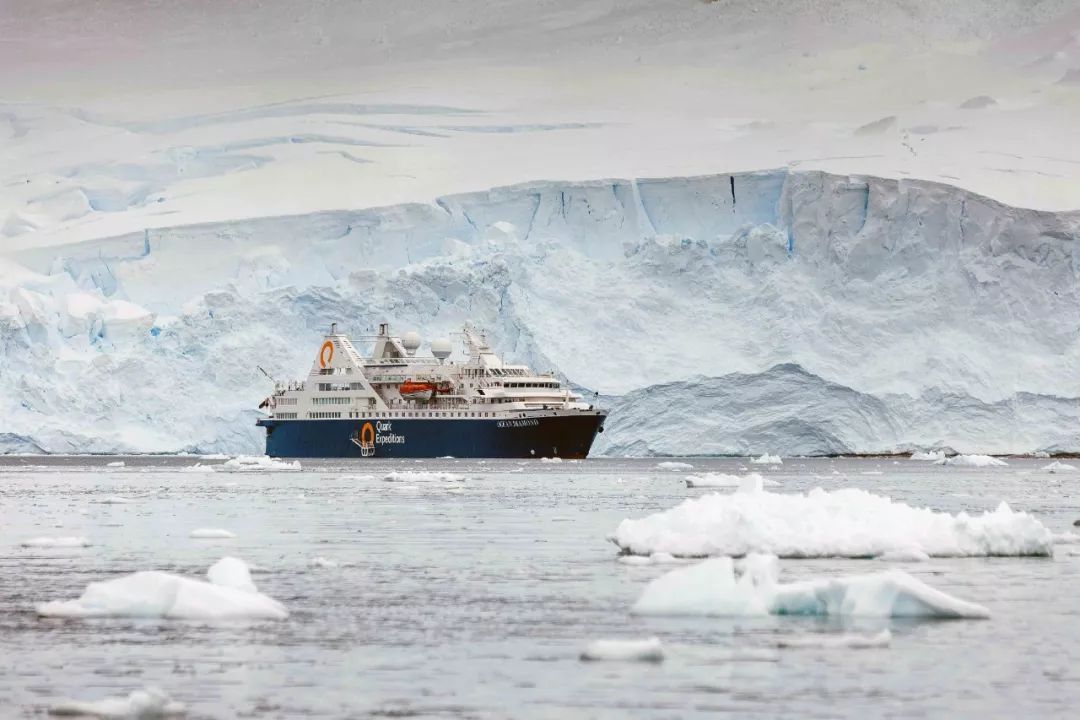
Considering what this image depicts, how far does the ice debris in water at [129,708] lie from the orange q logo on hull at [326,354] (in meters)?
50.0

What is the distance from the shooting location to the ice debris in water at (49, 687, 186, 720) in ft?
27.4

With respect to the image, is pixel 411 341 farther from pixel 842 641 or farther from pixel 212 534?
pixel 842 641

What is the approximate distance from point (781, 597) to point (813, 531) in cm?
430

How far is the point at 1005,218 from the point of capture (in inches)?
2020

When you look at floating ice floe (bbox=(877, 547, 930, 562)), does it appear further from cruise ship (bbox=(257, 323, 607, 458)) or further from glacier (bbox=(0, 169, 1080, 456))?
cruise ship (bbox=(257, 323, 607, 458))

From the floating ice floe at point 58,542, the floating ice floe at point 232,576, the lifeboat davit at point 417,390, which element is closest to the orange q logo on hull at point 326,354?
the lifeboat davit at point 417,390

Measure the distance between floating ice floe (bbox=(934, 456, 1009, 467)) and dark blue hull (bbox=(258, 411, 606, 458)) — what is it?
1057cm

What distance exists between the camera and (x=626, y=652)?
10086 millimetres

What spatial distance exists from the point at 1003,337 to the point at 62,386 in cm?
2827

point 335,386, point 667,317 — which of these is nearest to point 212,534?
point 667,317

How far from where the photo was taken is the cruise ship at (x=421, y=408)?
56219 mm

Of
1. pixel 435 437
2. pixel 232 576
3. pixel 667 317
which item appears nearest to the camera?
pixel 232 576

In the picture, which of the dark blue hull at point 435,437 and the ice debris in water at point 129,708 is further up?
the dark blue hull at point 435,437

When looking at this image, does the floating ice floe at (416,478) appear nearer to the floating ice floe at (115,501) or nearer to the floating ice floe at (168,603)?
the floating ice floe at (115,501)
